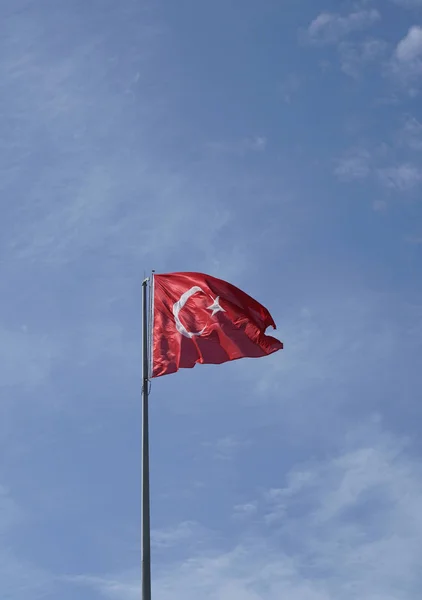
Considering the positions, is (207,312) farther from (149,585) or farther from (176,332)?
(149,585)

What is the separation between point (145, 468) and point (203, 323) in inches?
247

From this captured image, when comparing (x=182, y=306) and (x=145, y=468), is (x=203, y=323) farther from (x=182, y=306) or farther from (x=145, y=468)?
(x=145, y=468)

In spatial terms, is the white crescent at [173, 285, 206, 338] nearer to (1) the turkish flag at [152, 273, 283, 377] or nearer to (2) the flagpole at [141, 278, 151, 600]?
(1) the turkish flag at [152, 273, 283, 377]

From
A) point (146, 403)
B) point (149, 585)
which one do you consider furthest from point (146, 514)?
point (146, 403)

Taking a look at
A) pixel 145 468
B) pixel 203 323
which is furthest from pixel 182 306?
pixel 145 468

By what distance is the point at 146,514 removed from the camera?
25.4 meters

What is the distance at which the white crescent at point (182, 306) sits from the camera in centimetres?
3066

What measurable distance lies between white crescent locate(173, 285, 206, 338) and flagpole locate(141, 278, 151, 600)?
1087mm

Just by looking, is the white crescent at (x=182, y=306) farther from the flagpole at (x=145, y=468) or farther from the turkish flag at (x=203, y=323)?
the flagpole at (x=145, y=468)

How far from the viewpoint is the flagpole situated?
24.4 metres

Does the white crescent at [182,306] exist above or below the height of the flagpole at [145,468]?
above

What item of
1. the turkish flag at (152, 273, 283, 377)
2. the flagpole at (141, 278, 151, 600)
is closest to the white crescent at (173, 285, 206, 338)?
the turkish flag at (152, 273, 283, 377)

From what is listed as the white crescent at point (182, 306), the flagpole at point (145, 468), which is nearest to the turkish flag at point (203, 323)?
the white crescent at point (182, 306)

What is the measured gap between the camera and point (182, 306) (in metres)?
31.4
